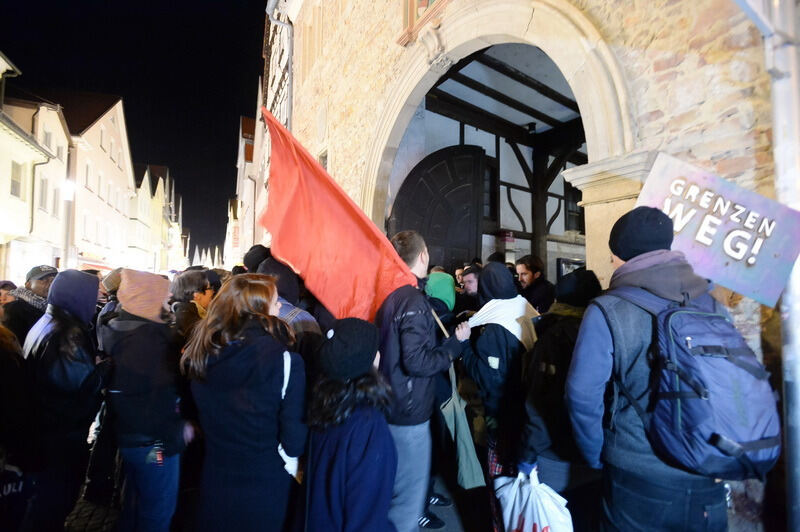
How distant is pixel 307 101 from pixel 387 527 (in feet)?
38.3

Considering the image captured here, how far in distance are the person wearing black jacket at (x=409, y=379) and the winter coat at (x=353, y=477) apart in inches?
27.3

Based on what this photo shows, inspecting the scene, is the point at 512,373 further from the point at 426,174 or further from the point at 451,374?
the point at 426,174

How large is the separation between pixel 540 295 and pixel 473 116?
515 cm

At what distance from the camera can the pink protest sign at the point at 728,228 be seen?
1.93 meters

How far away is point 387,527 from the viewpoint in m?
1.76

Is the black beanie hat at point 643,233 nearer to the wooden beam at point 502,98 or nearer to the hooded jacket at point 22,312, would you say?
the hooded jacket at point 22,312

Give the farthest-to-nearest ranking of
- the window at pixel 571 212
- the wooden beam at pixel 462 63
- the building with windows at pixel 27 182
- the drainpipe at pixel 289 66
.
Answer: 1. the building with windows at pixel 27 182
2. the drainpipe at pixel 289 66
3. the window at pixel 571 212
4. the wooden beam at pixel 462 63

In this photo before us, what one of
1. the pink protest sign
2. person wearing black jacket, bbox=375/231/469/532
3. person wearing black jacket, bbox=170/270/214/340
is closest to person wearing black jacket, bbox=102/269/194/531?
person wearing black jacket, bbox=170/270/214/340

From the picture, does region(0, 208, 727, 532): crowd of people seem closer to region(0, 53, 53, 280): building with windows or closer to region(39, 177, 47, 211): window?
region(0, 53, 53, 280): building with windows

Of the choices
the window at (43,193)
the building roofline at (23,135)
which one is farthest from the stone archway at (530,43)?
the window at (43,193)

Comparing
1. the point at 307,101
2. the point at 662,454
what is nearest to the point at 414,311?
the point at 662,454

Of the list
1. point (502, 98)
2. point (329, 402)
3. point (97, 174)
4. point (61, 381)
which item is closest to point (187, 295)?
point (61, 381)

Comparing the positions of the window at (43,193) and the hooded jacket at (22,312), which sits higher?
the window at (43,193)

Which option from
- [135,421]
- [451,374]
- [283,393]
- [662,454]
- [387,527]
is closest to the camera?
→ [662,454]
